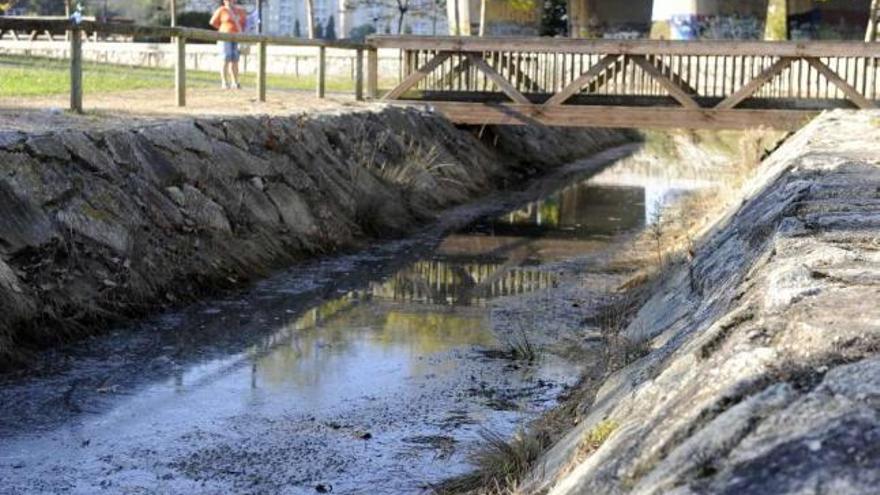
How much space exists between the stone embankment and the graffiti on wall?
3357 cm

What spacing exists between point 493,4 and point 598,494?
35330mm

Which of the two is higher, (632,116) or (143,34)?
(143,34)

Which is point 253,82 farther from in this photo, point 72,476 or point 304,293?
point 72,476

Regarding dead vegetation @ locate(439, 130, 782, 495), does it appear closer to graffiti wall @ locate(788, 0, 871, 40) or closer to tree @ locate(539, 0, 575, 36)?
graffiti wall @ locate(788, 0, 871, 40)

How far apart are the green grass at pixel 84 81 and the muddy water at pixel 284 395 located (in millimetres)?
5874

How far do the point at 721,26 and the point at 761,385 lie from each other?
3779 centimetres

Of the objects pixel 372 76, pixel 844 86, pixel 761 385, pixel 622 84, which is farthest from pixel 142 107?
pixel 761 385

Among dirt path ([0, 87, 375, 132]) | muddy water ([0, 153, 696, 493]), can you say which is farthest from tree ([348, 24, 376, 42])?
muddy water ([0, 153, 696, 493])

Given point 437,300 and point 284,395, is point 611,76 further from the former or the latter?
point 284,395

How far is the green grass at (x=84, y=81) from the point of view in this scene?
1694 centimetres

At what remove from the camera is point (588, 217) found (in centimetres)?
1942

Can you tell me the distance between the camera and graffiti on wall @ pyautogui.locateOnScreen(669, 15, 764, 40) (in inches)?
1592

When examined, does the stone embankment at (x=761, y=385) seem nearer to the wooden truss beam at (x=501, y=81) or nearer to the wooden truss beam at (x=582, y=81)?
the wooden truss beam at (x=582, y=81)

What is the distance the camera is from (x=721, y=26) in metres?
40.6
